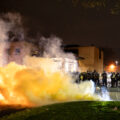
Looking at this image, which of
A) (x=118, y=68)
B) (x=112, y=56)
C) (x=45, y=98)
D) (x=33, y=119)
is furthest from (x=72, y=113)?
(x=112, y=56)

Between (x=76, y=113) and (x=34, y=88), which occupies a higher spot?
(x=34, y=88)

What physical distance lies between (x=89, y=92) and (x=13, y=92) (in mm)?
4660

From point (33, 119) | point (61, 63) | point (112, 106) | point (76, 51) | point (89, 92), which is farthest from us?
point (76, 51)

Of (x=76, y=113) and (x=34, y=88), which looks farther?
(x=34, y=88)

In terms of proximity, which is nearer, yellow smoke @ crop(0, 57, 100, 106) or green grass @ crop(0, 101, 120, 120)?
green grass @ crop(0, 101, 120, 120)

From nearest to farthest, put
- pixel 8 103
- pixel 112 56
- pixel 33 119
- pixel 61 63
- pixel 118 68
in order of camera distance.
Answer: pixel 33 119, pixel 8 103, pixel 61 63, pixel 118 68, pixel 112 56

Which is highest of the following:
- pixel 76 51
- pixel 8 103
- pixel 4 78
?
pixel 76 51

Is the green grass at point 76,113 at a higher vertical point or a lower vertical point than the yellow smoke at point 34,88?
lower

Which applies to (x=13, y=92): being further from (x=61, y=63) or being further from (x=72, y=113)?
(x=61, y=63)

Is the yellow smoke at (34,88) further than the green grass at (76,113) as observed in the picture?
Yes

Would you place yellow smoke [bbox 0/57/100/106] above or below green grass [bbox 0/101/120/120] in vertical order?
above

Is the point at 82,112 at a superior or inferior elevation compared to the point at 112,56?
inferior

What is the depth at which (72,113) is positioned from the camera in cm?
836

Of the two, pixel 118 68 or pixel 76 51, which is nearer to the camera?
pixel 76 51
